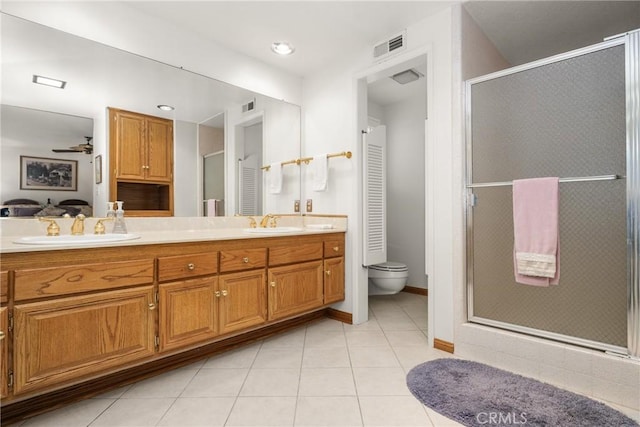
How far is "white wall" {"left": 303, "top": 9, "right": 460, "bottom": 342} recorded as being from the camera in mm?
2141

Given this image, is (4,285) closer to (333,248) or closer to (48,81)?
(48,81)

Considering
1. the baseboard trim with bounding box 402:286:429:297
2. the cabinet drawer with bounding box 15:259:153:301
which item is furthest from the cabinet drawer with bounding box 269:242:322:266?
the baseboard trim with bounding box 402:286:429:297

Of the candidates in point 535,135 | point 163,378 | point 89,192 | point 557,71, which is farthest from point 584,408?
point 89,192

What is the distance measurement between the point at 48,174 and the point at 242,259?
1.22m

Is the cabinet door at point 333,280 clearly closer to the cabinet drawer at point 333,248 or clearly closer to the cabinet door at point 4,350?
the cabinet drawer at point 333,248

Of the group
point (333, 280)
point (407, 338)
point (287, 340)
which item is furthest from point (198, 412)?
point (407, 338)

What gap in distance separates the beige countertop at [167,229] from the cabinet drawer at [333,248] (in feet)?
0.31

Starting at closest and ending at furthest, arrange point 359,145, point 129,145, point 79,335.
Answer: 1. point 79,335
2. point 129,145
3. point 359,145

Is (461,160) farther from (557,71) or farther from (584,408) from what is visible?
(584,408)

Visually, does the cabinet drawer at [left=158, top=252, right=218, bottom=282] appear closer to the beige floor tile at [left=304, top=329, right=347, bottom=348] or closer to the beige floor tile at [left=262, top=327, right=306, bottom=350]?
the beige floor tile at [left=262, top=327, right=306, bottom=350]

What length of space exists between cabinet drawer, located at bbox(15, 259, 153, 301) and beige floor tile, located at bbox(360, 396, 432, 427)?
1.28m

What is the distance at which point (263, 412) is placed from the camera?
4.85 ft

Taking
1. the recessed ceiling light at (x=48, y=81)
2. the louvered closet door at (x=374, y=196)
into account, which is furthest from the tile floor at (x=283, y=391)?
the recessed ceiling light at (x=48, y=81)

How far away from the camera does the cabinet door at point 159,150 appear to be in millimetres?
2195
